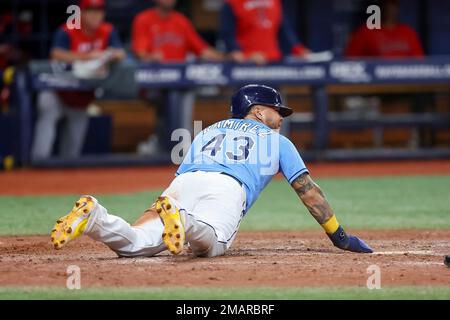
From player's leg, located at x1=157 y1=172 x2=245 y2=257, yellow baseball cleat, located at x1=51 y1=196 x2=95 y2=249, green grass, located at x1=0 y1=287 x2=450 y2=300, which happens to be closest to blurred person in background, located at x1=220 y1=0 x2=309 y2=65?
player's leg, located at x1=157 y1=172 x2=245 y2=257

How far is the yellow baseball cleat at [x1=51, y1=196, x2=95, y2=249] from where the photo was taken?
6.05m

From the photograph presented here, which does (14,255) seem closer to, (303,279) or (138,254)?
(138,254)

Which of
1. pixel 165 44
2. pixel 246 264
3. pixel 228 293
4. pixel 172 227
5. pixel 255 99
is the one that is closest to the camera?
pixel 228 293

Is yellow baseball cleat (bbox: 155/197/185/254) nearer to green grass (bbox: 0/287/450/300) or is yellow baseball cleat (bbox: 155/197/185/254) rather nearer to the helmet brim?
green grass (bbox: 0/287/450/300)

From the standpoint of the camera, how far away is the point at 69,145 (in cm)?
1434

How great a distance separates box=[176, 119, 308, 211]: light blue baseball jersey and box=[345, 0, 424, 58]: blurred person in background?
29.1ft

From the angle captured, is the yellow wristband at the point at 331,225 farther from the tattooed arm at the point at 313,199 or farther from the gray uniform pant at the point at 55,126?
the gray uniform pant at the point at 55,126

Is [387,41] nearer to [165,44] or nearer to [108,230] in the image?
[165,44]

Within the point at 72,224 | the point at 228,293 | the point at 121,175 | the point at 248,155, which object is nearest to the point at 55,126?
the point at 121,175

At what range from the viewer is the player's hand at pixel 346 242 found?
265 inches

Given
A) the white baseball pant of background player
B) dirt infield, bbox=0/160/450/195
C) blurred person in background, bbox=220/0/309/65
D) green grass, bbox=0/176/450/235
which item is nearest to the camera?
the white baseball pant of background player

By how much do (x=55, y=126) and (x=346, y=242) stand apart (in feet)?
27.0

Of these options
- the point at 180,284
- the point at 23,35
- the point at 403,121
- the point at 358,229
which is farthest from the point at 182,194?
the point at 23,35

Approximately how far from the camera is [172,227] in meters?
6.05
